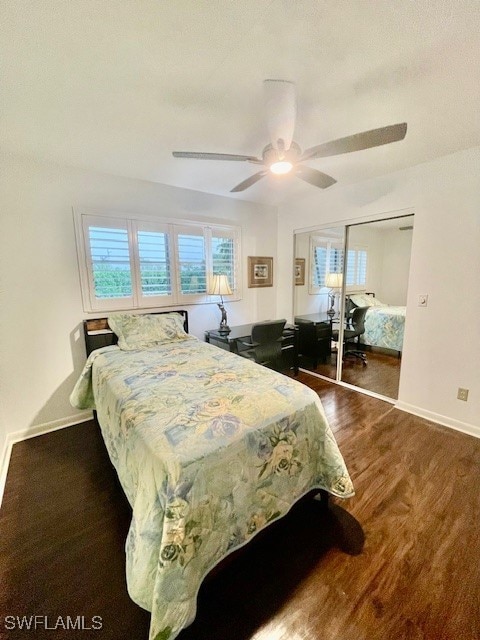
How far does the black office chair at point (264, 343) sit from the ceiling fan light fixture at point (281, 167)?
1540 millimetres

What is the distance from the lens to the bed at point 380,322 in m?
3.86

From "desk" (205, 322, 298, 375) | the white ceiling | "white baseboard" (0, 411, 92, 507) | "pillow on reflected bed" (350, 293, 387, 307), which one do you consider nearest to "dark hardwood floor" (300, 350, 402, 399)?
"desk" (205, 322, 298, 375)

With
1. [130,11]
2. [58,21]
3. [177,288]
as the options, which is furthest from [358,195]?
[58,21]

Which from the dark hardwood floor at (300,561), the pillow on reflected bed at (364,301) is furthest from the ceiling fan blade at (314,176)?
the pillow on reflected bed at (364,301)

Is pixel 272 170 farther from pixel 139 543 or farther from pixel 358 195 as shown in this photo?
pixel 139 543

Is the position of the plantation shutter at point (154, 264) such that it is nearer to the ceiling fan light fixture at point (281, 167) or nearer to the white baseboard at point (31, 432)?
the white baseboard at point (31, 432)

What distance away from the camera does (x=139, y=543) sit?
39.0 inches

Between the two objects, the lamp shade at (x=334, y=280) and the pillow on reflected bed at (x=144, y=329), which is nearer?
the pillow on reflected bed at (x=144, y=329)

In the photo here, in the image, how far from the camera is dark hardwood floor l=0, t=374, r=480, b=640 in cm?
109

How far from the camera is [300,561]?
1.33 metres

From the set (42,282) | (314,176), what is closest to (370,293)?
(314,176)

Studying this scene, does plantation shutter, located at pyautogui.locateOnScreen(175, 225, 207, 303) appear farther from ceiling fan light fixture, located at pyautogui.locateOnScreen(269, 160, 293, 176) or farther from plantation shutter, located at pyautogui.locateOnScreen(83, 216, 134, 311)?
ceiling fan light fixture, located at pyautogui.locateOnScreen(269, 160, 293, 176)

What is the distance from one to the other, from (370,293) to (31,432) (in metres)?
4.74

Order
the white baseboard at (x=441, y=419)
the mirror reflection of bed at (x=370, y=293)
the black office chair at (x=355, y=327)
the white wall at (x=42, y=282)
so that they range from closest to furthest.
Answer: the white wall at (x=42, y=282) < the white baseboard at (x=441, y=419) < the mirror reflection of bed at (x=370, y=293) < the black office chair at (x=355, y=327)
